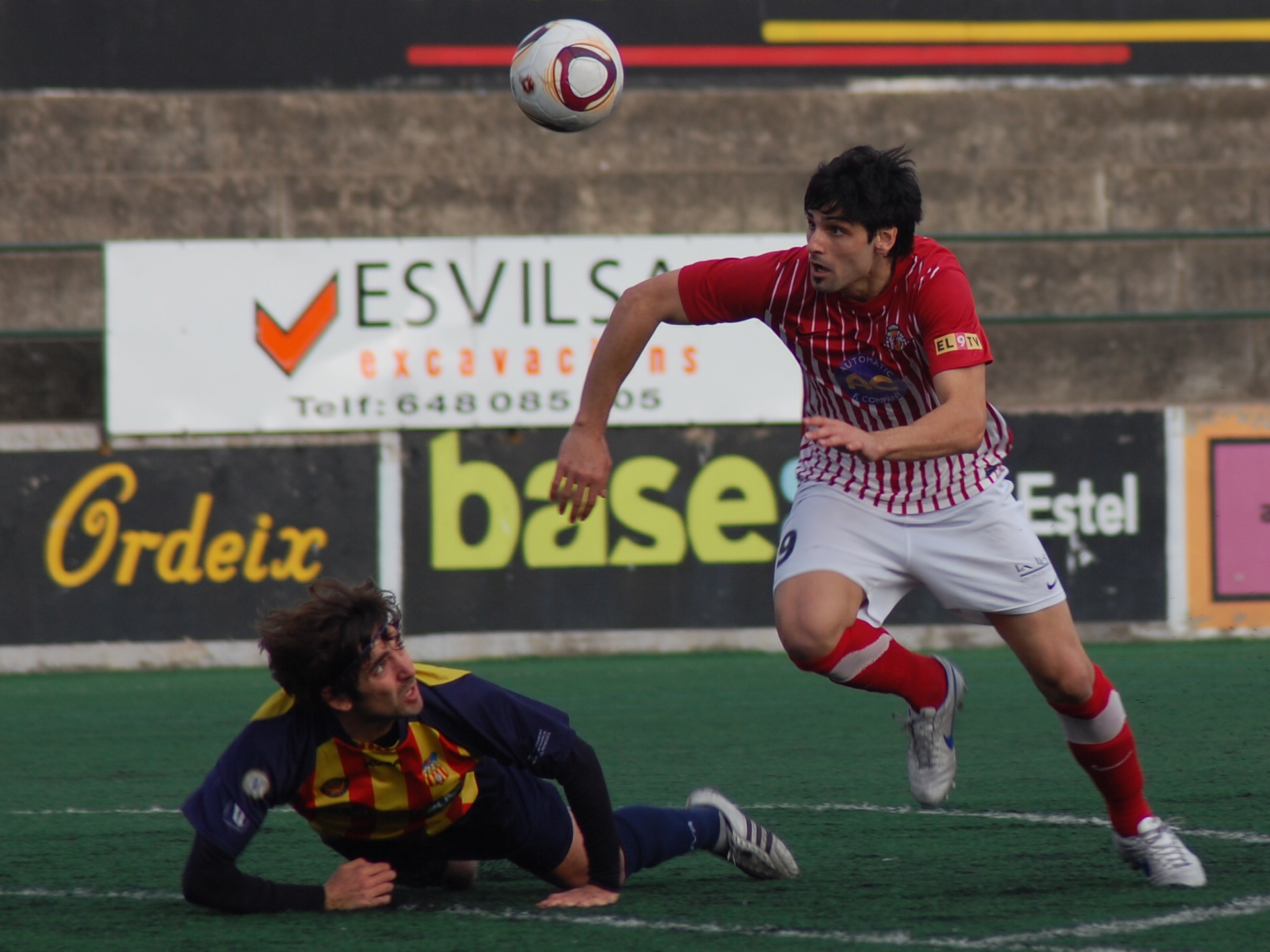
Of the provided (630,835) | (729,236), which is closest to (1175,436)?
(729,236)

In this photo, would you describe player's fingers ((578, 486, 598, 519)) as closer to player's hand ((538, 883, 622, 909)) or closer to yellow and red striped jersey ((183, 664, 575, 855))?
yellow and red striped jersey ((183, 664, 575, 855))

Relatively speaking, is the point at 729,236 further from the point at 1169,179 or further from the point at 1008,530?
the point at 1008,530

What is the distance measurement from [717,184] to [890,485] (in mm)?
7758

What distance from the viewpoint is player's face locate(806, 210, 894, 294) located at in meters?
4.41

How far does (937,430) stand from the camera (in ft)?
13.8

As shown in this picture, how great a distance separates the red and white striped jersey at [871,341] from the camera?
4.51 meters

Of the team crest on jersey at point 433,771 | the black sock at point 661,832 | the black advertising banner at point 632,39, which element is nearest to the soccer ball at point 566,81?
the black sock at point 661,832

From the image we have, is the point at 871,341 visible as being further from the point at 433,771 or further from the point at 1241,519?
the point at 1241,519

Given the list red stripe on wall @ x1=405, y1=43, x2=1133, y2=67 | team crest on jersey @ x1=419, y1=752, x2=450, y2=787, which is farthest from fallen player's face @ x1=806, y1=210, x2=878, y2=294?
red stripe on wall @ x1=405, y1=43, x2=1133, y2=67

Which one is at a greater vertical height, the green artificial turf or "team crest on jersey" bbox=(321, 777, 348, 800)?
"team crest on jersey" bbox=(321, 777, 348, 800)

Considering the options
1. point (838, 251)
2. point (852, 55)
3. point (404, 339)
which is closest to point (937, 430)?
point (838, 251)

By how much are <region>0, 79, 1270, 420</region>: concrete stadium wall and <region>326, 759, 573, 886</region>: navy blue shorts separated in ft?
24.1

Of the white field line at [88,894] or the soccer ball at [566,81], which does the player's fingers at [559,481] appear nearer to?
the white field line at [88,894]

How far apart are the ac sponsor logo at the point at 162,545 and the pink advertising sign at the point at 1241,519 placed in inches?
211
